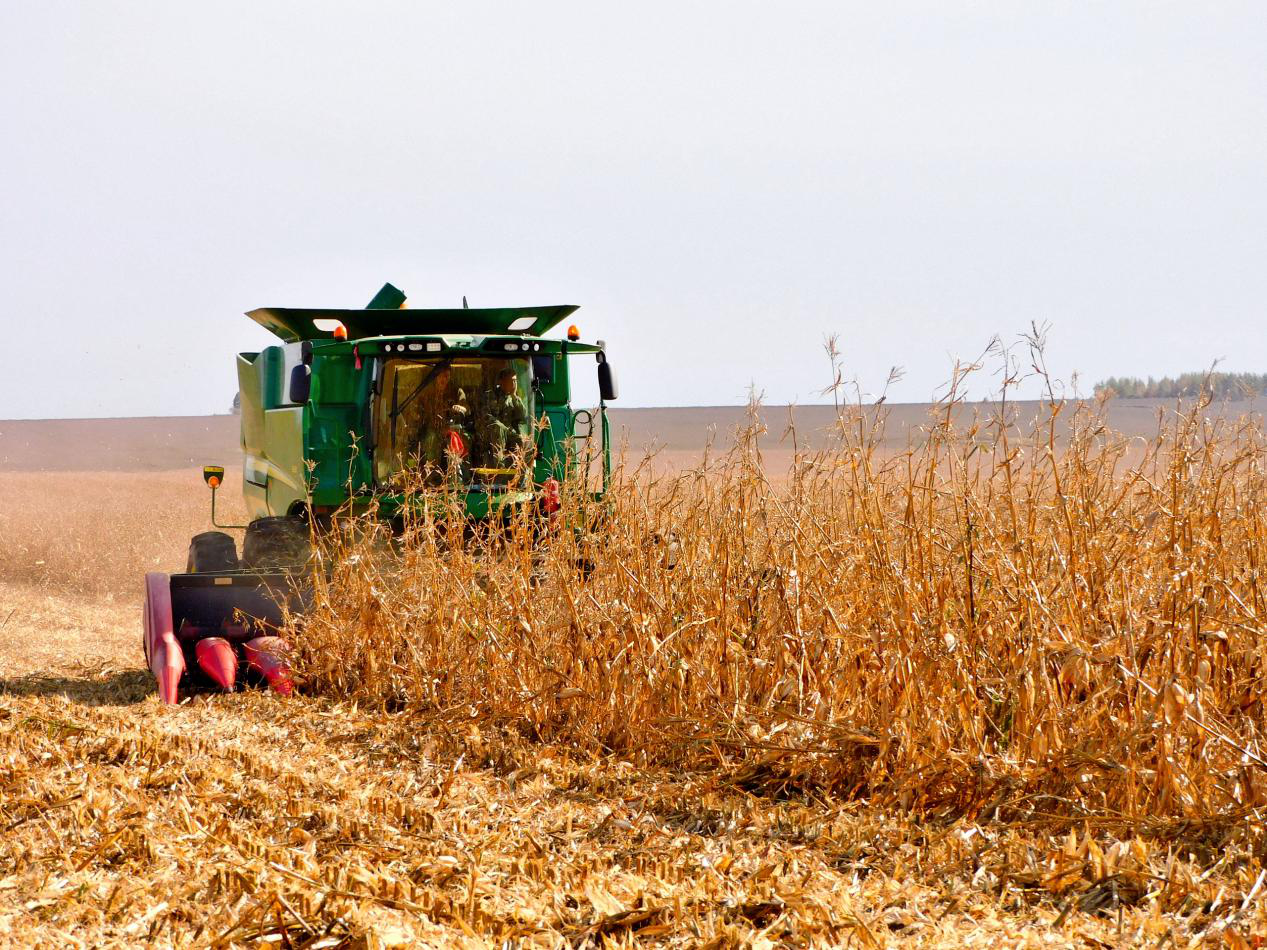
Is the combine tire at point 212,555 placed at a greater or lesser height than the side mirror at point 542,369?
lesser

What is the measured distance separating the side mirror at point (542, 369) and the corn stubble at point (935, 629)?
2.93m

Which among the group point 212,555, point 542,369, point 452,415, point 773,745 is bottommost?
point 773,745

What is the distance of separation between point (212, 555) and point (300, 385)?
1.44 m

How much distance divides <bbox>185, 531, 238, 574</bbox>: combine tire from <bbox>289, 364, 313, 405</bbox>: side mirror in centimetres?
130

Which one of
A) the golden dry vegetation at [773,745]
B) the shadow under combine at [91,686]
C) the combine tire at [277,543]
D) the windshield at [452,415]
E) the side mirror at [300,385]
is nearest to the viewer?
the golden dry vegetation at [773,745]

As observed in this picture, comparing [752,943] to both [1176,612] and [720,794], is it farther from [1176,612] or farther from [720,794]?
[1176,612]

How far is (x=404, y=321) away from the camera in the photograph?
Result: 8219 mm

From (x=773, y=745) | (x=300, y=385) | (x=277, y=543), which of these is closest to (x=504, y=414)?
(x=300, y=385)

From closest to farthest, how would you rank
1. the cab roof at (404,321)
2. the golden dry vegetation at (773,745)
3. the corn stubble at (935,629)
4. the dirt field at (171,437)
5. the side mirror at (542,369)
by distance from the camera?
the golden dry vegetation at (773,745) → the corn stubble at (935,629) → the side mirror at (542,369) → the cab roof at (404,321) → the dirt field at (171,437)

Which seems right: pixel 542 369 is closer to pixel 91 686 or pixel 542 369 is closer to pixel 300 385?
pixel 300 385

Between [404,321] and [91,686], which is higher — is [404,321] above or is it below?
above

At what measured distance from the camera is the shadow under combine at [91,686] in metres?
5.77

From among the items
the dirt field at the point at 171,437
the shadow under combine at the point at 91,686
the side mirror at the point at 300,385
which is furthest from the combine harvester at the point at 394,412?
the dirt field at the point at 171,437

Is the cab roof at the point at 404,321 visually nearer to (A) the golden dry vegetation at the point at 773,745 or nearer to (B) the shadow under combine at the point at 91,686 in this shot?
(B) the shadow under combine at the point at 91,686
